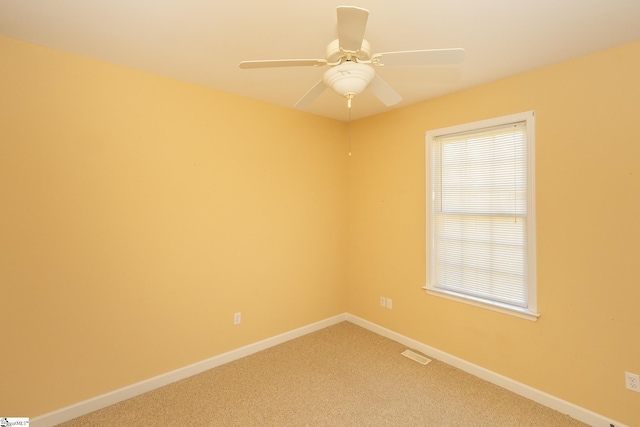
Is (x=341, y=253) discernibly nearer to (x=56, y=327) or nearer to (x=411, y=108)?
(x=411, y=108)

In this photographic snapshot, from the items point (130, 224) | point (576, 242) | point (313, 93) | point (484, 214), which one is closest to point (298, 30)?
point (313, 93)

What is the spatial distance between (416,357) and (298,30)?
2.98m

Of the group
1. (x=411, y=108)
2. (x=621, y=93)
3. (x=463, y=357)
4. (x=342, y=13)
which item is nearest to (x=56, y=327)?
(x=342, y=13)

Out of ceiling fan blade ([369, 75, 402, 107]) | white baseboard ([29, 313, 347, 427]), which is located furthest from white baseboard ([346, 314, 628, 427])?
ceiling fan blade ([369, 75, 402, 107])

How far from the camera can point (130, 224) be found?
2.37 m

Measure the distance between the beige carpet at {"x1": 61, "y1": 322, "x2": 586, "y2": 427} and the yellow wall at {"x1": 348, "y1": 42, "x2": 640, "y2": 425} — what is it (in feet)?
0.95

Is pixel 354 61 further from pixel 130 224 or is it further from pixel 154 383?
pixel 154 383

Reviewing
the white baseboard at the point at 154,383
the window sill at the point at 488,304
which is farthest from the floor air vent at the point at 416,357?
the white baseboard at the point at 154,383

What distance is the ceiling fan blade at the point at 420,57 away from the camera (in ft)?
4.49

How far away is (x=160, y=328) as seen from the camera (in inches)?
99.1

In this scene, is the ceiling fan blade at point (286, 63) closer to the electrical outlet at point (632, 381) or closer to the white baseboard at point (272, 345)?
the white baseboard at point (272, 345)

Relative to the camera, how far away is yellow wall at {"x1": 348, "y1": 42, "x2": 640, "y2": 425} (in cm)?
196

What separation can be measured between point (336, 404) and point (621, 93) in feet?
9.59

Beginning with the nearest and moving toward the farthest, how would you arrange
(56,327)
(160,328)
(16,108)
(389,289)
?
(16,108)
(56,327)
(160,328)
(389,289)
